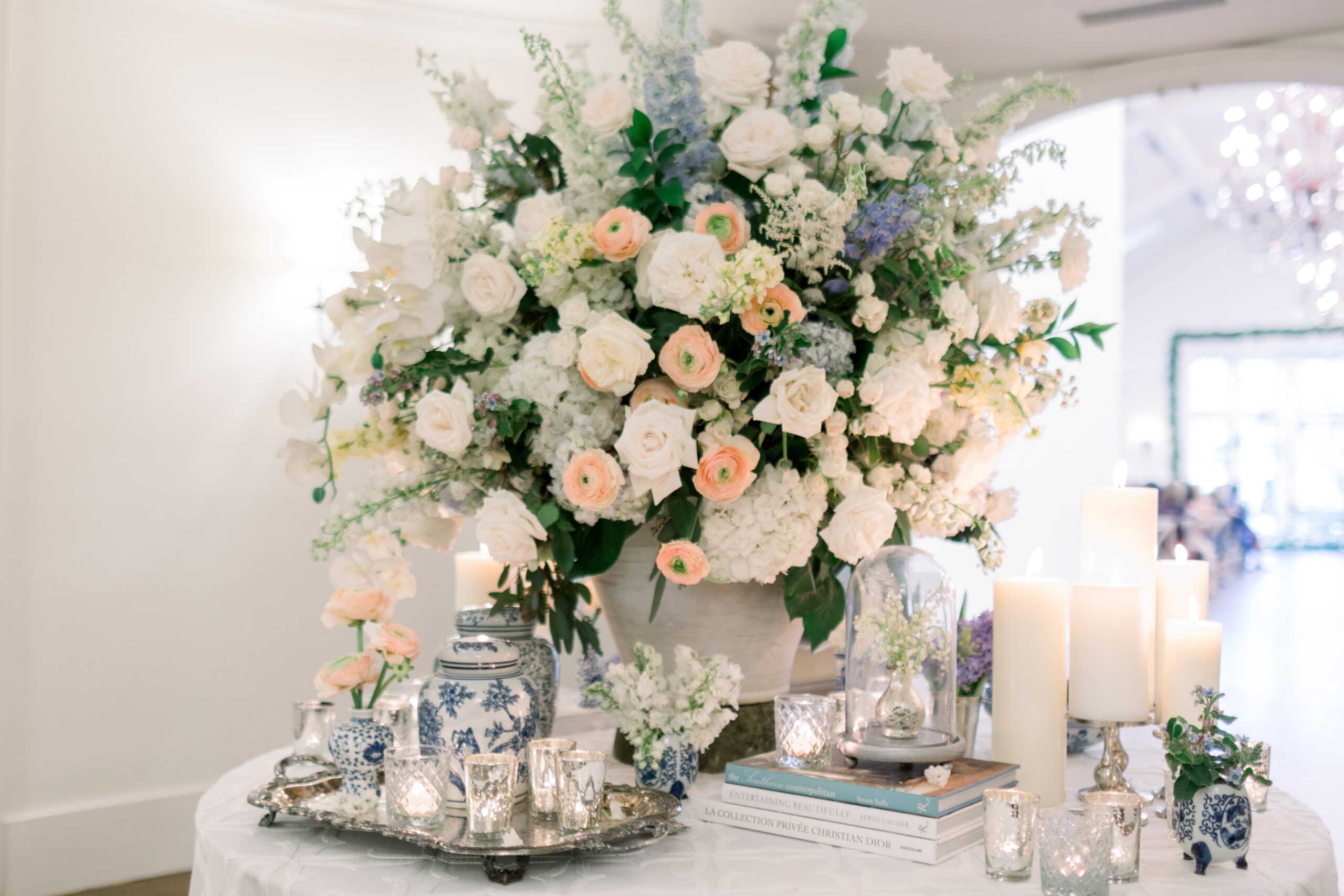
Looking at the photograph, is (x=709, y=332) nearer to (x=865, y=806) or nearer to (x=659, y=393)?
(x=659, y=393)

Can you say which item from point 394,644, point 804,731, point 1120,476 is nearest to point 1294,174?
point 1120,476

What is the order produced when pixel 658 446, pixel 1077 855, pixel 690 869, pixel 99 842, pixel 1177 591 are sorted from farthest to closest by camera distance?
pixel 99 842 < pixel 1177 591 < pixel 658 446 < pixel 690 869 < pixel 1077 855

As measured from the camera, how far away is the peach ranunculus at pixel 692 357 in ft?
3.90

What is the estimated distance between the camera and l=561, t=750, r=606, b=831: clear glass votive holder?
1.09m

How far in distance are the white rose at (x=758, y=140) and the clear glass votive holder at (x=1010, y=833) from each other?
0.73 meters

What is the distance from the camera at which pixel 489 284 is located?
129 centimetres

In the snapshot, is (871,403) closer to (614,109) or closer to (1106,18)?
(614,109)

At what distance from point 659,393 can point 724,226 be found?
205mm

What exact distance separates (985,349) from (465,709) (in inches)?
31.6

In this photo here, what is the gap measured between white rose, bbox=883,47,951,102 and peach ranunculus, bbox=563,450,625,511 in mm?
595

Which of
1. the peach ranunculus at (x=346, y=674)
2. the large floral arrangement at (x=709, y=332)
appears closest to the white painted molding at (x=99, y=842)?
the peach ranunculus at (x=346, y=674)

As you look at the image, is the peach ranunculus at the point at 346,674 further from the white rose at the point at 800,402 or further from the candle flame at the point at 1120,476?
the candle flame at the point at 1120,476

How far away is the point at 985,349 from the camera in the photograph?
56.5 inches

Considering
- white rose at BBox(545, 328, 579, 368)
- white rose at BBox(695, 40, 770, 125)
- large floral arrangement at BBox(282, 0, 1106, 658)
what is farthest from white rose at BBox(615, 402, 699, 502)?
white rose at BBox(695, 40, 770, 125)
